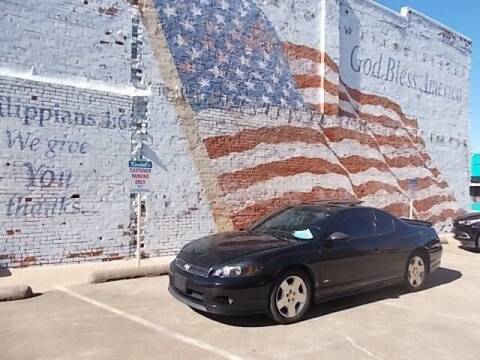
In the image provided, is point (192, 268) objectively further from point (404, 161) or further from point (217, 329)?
point (404, 161)

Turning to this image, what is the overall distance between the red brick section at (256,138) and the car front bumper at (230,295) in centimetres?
592

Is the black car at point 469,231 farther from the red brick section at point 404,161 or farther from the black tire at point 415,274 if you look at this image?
the black tire at point 415,274

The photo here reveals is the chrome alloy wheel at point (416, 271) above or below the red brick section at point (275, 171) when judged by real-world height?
below

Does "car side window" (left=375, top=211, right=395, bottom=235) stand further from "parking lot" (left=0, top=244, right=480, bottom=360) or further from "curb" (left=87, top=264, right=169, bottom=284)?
"curb" (left=87, top=264, right=169, bottom=284)

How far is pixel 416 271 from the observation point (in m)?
8.42

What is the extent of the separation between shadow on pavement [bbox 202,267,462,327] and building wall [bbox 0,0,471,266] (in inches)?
175

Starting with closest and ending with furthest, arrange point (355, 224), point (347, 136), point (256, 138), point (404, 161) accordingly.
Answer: point (355, 224) → point (256, 138) → point (347, 136) → point (404, 161)

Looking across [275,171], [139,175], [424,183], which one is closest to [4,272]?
[139,175]

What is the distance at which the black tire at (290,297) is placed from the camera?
242 inches

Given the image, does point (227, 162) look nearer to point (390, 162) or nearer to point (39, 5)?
point (39, 5)

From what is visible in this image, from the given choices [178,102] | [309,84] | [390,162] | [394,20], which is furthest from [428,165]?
[178,102]

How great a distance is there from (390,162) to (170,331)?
1229 centimetres

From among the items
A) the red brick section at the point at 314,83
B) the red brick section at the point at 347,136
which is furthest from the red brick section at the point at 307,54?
the red brick section at the point at 347,136

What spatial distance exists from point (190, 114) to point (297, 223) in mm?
4880
